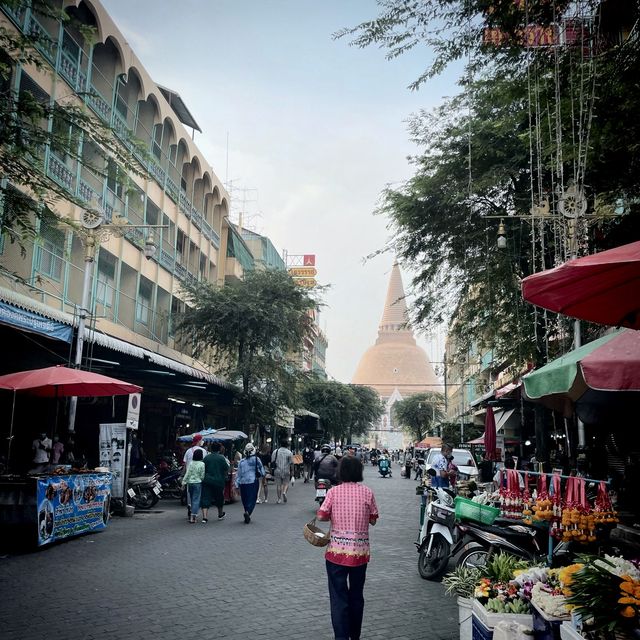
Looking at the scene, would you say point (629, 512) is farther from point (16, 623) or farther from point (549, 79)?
point (16, 623)

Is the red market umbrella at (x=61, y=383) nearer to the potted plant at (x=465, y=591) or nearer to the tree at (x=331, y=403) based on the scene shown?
the potted plant at (x=465, y=591)

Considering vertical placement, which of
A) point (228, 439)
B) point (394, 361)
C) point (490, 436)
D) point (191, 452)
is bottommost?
point (191, 452)

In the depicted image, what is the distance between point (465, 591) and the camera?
538cm

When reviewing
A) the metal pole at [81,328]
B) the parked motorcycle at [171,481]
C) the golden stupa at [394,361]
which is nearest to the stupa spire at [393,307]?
the golden stupa at [394,361]

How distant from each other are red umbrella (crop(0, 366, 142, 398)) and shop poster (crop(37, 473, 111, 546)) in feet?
5.45

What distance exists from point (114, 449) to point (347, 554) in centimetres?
1037

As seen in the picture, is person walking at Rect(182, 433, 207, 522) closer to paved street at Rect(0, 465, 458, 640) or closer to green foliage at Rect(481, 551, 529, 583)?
paved street at Rect(0, 465, 458, 640)

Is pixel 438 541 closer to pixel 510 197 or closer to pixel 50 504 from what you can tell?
pixel 50 504

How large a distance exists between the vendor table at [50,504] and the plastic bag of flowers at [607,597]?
8.35 meters

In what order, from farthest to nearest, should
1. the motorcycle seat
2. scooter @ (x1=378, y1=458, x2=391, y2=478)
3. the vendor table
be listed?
scooter @ (x1=378, y1=458, x2=391, y2=478) < the vendor table < the motorcycle seat

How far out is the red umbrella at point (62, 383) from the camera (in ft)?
36.2

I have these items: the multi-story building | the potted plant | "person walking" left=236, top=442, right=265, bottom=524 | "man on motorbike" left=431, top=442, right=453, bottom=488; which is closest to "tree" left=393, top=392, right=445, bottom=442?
the multi-story building

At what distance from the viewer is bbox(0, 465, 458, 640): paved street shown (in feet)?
19.0

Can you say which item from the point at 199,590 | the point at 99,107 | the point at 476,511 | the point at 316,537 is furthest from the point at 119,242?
the point at 316,537
